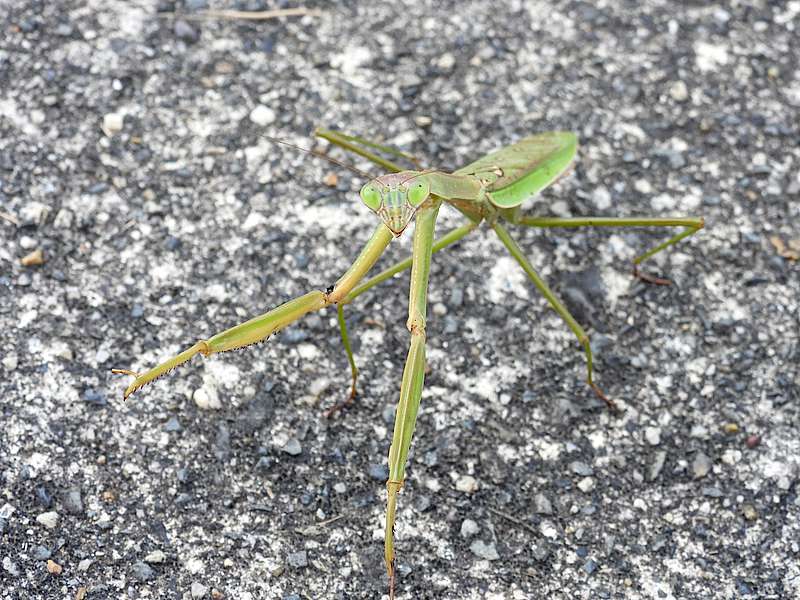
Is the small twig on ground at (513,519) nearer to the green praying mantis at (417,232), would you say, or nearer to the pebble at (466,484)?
the pebble at (466,484)

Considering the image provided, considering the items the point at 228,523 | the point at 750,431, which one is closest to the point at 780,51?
the point at 750,431

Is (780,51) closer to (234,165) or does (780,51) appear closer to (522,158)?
(522,158)

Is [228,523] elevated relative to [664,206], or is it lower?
lower

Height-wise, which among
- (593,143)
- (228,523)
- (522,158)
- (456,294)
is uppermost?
(522,158)

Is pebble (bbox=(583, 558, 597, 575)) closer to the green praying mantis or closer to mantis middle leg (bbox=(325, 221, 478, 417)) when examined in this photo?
the green praying mantis

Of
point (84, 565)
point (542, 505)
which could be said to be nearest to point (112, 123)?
Answer: point (84, 565)

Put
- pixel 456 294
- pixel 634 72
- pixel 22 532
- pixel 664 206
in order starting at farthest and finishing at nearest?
pixel 634 72, pixel 664 206, pixel 456 294, pixel 22 532

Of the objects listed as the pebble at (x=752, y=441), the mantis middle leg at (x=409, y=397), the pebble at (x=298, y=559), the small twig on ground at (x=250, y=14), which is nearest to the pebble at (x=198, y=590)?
the pebble at (x=298, y=559)

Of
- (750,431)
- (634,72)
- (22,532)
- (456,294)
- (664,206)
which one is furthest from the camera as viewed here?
(634,72)
